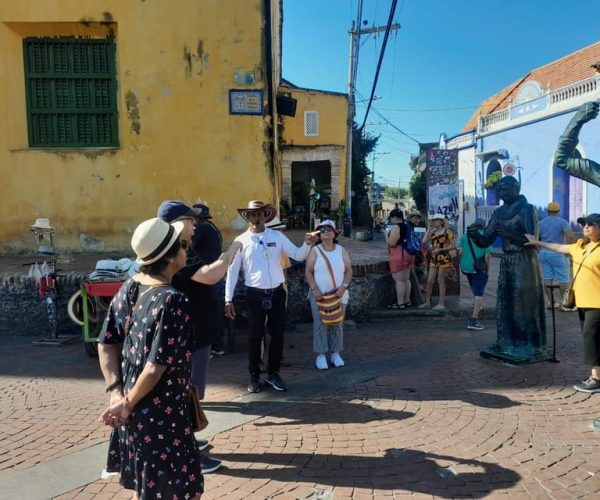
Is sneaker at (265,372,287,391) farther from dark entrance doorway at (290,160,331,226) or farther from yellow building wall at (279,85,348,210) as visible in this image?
yellow building wall at (279,85,348,210)

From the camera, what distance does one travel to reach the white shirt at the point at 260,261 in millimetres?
4902

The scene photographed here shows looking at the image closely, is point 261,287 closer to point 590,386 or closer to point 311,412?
point 311,412

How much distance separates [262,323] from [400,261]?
3.61m

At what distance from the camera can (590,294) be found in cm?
480

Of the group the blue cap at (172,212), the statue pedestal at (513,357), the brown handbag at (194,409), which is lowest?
the statue pedestal at (513,357)

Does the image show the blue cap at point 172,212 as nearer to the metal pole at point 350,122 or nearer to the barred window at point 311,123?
the metal pole at point 350,122

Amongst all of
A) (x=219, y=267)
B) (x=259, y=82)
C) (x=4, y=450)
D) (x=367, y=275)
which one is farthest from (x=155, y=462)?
(x=259, y=82)

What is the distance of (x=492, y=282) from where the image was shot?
38.8 feet


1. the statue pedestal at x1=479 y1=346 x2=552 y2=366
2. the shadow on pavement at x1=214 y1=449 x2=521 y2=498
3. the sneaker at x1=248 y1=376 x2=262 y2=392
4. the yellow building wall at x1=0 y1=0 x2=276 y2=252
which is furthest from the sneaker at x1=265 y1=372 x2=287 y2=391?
the yellow building wall at x1=0 y1=0 x2=276 y2=252

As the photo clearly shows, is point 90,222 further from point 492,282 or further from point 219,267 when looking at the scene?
point 492,282

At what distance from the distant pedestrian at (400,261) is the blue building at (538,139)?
455 inches

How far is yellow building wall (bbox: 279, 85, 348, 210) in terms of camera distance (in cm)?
2481

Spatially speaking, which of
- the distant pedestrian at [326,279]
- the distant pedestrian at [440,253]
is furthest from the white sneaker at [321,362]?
the distant pedestrian at [440,253]

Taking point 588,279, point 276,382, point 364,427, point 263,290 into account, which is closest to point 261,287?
point 263,290
